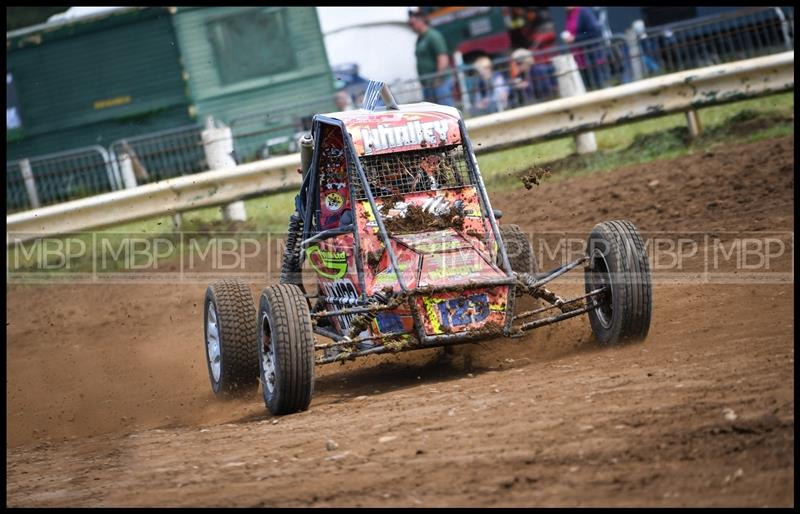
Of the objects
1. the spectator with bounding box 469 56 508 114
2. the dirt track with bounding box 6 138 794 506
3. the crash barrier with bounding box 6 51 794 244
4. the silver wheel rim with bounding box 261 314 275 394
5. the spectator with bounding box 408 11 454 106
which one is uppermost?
the spectator with bounding box 408 11 454 106

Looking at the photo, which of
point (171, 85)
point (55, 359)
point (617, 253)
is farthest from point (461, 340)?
point (171, 85)

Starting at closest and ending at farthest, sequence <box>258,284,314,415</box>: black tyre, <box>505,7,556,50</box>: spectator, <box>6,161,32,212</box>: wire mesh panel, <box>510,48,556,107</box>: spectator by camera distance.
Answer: <box>258,284,314,415</box>: black tyre → <box>510,48,556,107</box>: spectator → <box>6,161,32,212</box>: wire mesh panel → <box>505,7,556,50</box>: spectator

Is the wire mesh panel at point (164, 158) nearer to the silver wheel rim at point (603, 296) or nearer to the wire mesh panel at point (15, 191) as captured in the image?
the wire mesh panel at point (15, 191)

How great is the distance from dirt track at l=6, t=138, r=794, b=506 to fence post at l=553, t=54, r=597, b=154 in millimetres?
3146

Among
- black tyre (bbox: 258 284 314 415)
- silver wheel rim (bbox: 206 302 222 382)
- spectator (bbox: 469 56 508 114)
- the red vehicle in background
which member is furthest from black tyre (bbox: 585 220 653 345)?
the red vehicle in background

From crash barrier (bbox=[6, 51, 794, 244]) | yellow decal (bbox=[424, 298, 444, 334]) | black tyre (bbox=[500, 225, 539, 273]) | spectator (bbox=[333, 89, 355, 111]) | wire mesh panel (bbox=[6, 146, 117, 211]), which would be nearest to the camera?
yellow decal (bbox=[424, 298, 444, 334])

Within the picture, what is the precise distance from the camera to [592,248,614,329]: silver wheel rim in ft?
23.4

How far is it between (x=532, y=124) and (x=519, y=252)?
4890 mm

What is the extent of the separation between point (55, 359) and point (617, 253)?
5.49 meters

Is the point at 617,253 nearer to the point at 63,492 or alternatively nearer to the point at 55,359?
the point at 63,492

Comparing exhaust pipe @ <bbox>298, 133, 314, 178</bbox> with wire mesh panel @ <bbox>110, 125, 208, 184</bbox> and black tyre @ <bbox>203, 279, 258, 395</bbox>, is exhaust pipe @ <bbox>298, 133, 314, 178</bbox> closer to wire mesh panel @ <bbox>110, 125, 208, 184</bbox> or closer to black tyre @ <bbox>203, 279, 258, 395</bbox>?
black tyre @ <bbox>203, 279, 258, 395</bbox>

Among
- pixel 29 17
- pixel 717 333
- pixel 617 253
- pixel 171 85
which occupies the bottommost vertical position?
pixel 717 333

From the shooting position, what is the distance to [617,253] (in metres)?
6.93

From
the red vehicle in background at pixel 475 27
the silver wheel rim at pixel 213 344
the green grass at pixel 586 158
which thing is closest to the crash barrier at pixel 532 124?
the green grass at pixel 586 158
